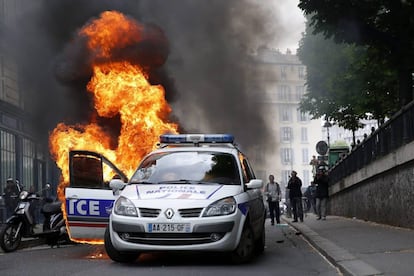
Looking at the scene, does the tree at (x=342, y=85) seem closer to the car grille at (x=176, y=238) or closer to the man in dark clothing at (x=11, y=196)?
the man in dark clothing at (x=11, y=196)

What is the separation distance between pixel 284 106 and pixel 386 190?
3946cm

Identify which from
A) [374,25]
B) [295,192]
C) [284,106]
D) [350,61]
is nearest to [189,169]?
[374,25]

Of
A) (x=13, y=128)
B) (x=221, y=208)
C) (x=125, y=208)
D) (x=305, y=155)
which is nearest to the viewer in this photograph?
(x=221, y=208)

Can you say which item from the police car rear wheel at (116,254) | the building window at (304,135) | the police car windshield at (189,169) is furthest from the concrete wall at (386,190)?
the building window at (304,135)

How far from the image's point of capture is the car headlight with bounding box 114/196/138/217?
26.9 ft

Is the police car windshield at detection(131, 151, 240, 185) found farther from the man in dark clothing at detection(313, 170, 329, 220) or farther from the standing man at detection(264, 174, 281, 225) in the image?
the man in dark clothing at detection(313, 170, 329, 220)

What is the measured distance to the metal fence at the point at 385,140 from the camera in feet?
42.9

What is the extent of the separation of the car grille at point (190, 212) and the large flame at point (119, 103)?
18.3 ft

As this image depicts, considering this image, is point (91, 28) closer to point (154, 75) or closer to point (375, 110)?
point (154, 75)

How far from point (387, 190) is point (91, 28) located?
8.78m

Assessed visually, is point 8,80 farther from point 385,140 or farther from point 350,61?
point 350,61

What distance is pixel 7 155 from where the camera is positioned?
20.2 metres

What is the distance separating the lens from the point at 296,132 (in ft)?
287

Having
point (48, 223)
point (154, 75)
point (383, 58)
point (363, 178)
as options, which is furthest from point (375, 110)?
point (48, 223)
